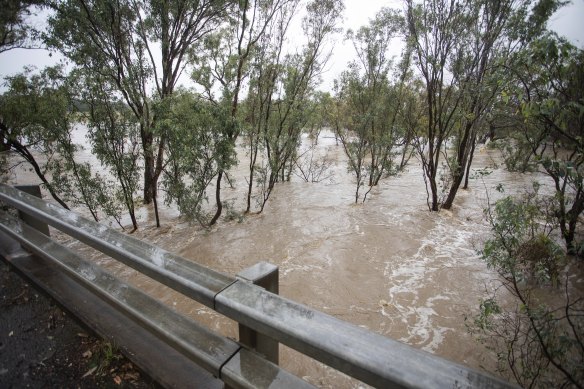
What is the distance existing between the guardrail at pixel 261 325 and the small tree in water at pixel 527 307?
2386 mm

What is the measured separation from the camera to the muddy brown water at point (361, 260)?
4.93m

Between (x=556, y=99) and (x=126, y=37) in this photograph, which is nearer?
(x=556, y=99)

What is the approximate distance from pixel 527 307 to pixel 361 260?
439cm

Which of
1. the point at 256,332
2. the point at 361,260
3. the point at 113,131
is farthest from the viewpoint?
the point at 113,131

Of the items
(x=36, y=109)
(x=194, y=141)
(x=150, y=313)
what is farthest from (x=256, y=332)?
(x=36, y=109)

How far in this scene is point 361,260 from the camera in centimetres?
720

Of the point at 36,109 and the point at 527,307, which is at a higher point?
the point at 36,109

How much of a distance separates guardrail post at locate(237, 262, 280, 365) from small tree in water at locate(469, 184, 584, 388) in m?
2.55

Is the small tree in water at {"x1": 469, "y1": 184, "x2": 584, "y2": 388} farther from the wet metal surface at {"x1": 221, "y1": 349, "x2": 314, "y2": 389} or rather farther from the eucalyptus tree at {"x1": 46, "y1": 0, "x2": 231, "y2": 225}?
the eucalyptus tree at {"x1": 46, "y1": 0, "x2": 231, "y2": 225}

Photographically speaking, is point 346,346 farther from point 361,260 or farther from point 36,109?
point 36,109

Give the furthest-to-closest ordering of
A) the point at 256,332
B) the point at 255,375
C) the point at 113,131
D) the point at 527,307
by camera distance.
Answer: the point at 113,131
the point at 527,307
the point at 256,332
the point at 255,375

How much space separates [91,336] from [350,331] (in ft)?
6.64

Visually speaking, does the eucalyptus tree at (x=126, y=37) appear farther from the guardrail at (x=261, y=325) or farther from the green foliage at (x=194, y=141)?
the guardrail at (x=261, y=325)

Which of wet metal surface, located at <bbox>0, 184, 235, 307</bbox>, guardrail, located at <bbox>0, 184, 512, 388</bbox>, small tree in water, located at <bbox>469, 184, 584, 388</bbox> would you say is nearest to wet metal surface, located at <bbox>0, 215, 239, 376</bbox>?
guardrail, located at <bbox>0, 184, 512, 388</bbox>
